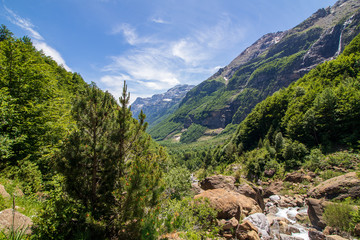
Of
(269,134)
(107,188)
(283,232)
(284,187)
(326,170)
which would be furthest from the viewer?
(269,134)

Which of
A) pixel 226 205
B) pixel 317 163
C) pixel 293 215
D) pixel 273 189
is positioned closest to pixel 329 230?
pixel 293 215

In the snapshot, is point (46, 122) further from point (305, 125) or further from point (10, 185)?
point (305, 125)

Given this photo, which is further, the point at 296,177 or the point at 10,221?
the point at 296,177

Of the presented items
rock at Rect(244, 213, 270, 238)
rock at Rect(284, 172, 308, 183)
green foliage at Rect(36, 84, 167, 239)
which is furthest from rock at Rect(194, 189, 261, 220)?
rock at Rect(284, 172, 308, 183)

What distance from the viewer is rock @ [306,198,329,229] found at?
531 inches

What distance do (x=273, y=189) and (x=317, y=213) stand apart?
13.6 meters

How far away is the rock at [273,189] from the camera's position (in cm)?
2565

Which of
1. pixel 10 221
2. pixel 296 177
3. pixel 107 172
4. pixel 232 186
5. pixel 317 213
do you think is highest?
pixel 107 172

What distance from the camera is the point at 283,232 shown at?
46.3 ft

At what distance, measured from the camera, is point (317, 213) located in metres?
14.0

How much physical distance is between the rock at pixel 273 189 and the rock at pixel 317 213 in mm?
11490

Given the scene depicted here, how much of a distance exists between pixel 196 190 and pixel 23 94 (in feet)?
74.4

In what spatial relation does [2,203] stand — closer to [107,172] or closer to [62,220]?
[62,220]

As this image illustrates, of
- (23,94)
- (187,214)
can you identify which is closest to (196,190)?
(187,214)
